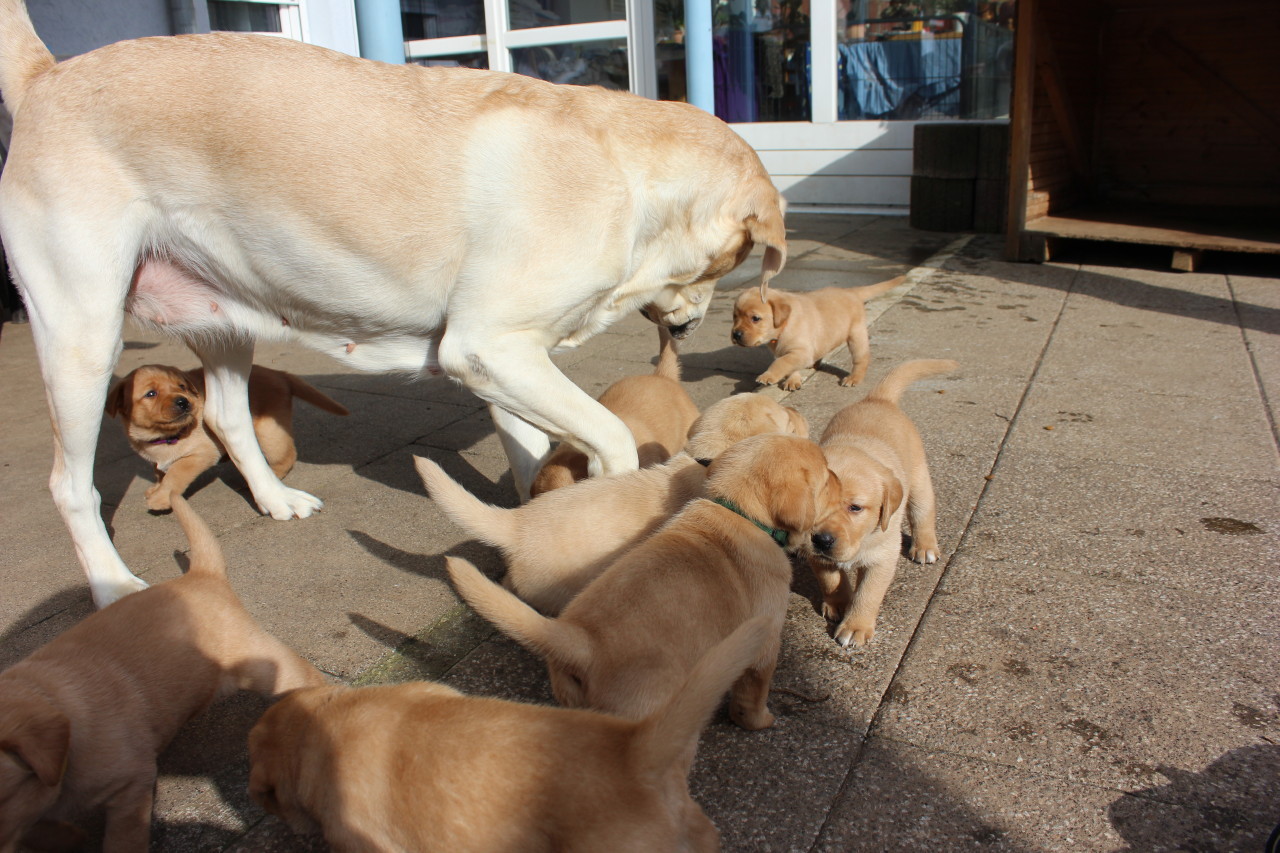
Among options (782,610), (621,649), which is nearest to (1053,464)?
(782,610)

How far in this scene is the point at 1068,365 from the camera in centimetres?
588

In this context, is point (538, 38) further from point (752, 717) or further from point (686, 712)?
point (686, 712)

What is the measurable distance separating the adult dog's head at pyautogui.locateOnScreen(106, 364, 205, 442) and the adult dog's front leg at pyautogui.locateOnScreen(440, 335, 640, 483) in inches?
66.3

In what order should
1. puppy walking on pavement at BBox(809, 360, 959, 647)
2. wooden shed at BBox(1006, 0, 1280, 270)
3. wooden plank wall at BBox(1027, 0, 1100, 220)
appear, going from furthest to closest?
wooden plank wall at BBox(1027, 0, 1100, 220) < wooden shed at BBox(1006, 0, 1280, 270) < puppy walking on pavement at BBox(809, 360, 959, 647)

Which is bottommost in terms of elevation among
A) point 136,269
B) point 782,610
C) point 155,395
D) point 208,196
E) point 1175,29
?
point 782,610

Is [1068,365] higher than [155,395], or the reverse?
[155,395]

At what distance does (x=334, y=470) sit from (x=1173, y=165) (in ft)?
32.1

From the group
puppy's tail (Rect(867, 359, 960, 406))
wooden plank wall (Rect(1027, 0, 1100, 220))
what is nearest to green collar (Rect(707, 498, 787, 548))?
puppy's tail (Rect(867, 359, 960, 406))

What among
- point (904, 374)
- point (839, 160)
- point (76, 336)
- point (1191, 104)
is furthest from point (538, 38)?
point (76, 336)

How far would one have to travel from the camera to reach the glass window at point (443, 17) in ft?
42.0

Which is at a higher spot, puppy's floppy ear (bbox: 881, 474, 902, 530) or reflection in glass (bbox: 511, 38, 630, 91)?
reflection in glass (bbox: 511, 38, 630, 91)

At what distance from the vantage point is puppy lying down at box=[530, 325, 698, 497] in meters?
3.87

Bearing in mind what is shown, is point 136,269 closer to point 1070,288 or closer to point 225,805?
point 225,805

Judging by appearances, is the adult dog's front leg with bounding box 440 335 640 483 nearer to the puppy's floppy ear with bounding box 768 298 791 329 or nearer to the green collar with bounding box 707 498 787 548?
the green collar with bounding box 707 498 787 548
